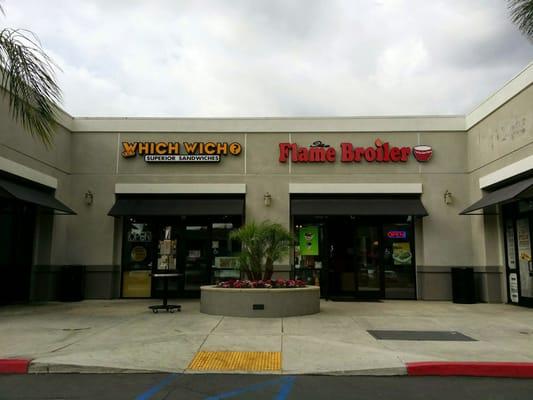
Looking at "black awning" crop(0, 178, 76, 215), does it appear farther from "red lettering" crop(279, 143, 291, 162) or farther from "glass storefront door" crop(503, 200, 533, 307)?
"glass storefront door" crop(503, 200, 533, 307)

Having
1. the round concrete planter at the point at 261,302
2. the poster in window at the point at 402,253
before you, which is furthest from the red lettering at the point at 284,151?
the round concrete planter at the point at 261,302

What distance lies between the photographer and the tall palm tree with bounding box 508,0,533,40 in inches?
Result: 341

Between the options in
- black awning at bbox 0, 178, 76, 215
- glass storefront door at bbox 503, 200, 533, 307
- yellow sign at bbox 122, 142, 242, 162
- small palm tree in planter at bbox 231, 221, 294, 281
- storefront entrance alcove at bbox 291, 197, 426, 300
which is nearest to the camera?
black awning at bbox 0, 178, 76, 215

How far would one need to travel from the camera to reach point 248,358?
768 cm

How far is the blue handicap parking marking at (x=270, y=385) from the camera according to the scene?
5859 mm

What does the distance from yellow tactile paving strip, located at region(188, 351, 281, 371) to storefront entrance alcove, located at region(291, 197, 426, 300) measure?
845 cm

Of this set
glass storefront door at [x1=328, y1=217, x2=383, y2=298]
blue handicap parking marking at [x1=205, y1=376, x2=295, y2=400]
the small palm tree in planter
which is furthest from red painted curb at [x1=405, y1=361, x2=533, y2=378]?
glass storefront door at [x1=328, y1=217, x2=383, y2=298]

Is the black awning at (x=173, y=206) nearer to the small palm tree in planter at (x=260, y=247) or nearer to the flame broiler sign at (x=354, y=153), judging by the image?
the flame broiler sign at (x=354, y=153)

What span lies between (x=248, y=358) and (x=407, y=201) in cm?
1024

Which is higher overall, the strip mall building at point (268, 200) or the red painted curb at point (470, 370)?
the strip mall building at point (268, 200)

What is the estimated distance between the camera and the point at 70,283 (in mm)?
15633

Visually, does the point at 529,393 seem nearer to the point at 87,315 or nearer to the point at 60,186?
the point at 87,315

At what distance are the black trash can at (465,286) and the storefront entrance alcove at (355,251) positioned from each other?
1438 mm

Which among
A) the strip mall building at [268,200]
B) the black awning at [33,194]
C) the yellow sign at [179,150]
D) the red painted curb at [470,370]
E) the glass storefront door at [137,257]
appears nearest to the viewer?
the red painted curb at [470,370]
